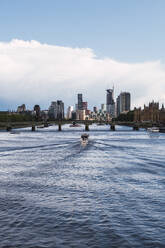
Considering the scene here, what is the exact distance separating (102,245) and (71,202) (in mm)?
9085

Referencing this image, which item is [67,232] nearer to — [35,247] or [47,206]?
[35,247]

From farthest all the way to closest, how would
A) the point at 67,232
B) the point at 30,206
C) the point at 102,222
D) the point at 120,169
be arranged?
the point at 120,169, the point at 30,206, the point at 102,222, the point at 67,232

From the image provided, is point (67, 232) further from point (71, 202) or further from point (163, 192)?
point (163, 192)

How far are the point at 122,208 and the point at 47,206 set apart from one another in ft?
20.0

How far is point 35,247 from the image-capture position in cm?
1627

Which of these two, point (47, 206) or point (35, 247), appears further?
point (47, 206)

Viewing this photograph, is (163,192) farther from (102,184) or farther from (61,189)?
(61,189)

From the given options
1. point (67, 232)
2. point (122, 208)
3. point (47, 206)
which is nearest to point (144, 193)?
point (122, 208)

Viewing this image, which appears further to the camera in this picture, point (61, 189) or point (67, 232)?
point (61, 189)

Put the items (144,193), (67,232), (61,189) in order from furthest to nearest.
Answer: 1. (61,189)
2. (144,193)
3. (67,232)

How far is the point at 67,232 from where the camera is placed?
18.7m

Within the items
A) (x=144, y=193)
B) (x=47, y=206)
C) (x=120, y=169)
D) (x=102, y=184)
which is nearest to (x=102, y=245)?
(x=47, y=206)

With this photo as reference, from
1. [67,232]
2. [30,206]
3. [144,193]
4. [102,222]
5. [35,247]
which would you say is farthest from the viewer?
[144,193]

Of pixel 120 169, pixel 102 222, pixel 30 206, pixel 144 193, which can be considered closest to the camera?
pixel 102 222
